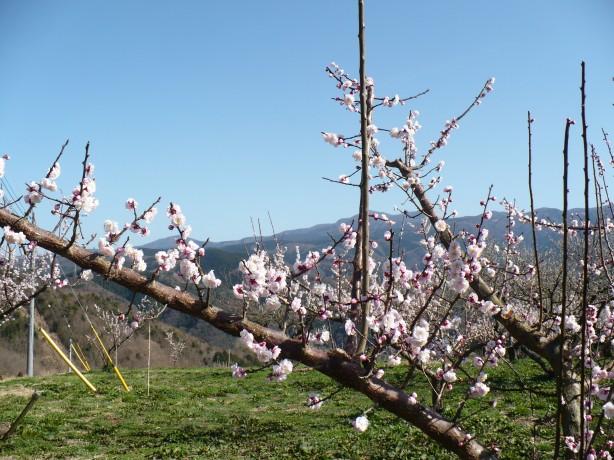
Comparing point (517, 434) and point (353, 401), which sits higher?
point (517, 434)

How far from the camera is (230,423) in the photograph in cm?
1104

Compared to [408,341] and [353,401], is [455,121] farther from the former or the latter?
[353,401]

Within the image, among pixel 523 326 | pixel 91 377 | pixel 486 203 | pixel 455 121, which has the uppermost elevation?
pixel 455 121

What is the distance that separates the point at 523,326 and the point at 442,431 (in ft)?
5.52

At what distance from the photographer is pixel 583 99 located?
5.07ft

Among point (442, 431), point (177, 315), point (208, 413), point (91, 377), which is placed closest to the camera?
point (442, 431)

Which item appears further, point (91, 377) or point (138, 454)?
point (91, 377)

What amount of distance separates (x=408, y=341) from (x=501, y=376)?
12.6m

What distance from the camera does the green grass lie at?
8453mm

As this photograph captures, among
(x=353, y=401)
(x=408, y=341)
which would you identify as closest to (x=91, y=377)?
(x=353, y=401)

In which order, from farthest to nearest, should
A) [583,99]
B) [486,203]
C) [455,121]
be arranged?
[455,121], [486,203], [583,99]

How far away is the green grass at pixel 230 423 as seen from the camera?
8.45 m

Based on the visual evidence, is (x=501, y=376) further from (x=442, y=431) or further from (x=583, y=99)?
(x=583, y=99)

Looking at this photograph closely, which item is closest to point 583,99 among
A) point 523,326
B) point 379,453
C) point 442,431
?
point 442,431
